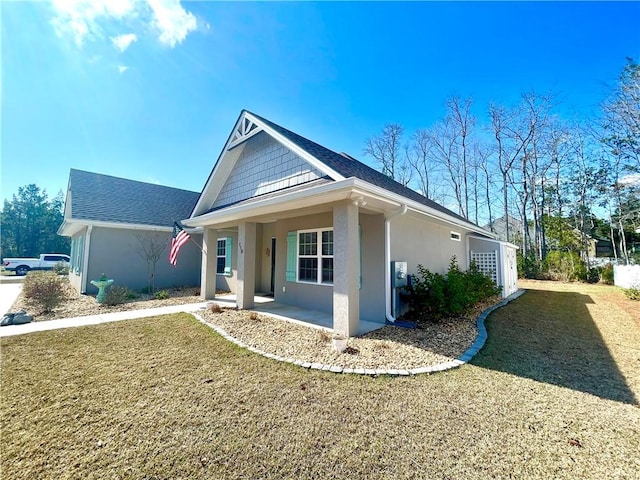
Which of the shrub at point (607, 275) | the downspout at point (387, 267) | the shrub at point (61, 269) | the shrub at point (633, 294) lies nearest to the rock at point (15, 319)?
the downspout at point (387, 267)

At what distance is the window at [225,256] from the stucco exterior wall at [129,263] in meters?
2.45

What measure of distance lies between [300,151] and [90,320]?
6912 mm

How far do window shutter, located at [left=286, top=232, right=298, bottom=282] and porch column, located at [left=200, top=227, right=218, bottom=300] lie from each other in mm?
3223

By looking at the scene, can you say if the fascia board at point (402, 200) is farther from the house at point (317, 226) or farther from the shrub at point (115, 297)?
the shrub at point (115, 297)

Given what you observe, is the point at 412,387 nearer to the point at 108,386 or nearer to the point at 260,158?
the point at 108,386

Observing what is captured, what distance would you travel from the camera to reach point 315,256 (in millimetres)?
8133

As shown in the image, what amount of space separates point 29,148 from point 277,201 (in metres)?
12.6

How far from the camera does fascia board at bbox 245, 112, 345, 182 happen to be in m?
5.75

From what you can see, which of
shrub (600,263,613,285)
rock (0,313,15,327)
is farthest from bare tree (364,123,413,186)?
rock (0,313,15,327)

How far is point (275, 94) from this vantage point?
36.6ft

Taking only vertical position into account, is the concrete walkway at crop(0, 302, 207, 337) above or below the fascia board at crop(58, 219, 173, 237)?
below

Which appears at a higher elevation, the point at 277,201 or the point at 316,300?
the point at 277,201

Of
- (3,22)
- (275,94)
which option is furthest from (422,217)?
(3,22)

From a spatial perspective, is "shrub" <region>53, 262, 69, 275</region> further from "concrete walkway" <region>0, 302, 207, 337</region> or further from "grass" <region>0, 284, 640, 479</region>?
"grass" <region>0, 284, 640, 479</region>
